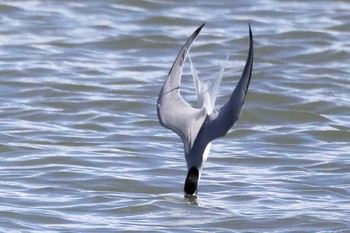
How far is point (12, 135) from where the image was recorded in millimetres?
9039

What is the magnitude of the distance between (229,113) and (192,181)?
0.47 metres

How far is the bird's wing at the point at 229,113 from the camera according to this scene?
6.75 m

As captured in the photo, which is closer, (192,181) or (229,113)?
(229,113)

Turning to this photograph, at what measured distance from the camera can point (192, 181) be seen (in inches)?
280

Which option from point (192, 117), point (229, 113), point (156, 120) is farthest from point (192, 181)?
point (156, 120)

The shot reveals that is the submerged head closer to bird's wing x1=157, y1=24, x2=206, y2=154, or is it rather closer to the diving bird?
the diving bird

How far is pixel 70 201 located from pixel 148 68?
3.91 metres

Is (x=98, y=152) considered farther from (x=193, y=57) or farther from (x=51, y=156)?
(x=193, y=57)

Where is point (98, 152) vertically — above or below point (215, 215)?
above

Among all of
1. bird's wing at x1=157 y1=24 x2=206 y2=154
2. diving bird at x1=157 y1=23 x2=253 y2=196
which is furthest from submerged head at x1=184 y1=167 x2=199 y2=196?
bird's wing at x1=157 y1=24 x2=206 y2=154

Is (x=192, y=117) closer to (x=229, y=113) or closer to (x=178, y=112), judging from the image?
(x=178, y=112)

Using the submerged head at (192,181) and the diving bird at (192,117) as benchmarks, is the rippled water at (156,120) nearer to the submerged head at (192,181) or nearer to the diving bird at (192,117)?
the submerged head at (192,181)

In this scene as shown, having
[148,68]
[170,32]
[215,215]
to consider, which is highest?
[170,32]

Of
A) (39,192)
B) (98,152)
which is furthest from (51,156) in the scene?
(39,192)
